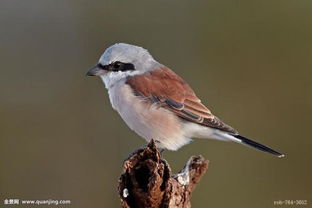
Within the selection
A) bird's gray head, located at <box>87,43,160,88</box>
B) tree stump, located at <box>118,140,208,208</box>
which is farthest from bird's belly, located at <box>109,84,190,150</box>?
tree stump, located at <box>118,140,208,208</box>

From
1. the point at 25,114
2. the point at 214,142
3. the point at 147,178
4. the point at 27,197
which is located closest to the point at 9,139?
the point at 25,114

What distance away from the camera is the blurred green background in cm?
556

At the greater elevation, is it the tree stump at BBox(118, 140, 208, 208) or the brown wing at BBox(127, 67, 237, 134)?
the brown wing at BBox(127, 67, 237, 134)

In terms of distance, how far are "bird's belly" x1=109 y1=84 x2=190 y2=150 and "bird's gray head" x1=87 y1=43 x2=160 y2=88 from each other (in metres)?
0.15

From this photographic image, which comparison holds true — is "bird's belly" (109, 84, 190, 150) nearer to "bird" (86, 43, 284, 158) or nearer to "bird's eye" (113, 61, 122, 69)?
"bird" (86, 43, 284, 158)

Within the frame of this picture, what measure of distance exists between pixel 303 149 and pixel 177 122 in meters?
2.23

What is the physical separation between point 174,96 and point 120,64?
1.46ft

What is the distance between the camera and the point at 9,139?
6016 millimetres

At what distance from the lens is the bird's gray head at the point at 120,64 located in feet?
13.4

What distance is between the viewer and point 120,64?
163 inches

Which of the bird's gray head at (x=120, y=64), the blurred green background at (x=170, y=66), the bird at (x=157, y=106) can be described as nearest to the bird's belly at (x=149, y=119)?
the bird at (x=157, y=106)

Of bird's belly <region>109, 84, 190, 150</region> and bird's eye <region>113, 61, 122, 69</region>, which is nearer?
bird's belly <region>109, 84, 190, 150</region>

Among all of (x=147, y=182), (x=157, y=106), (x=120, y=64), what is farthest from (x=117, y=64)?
(x=147, y=182)

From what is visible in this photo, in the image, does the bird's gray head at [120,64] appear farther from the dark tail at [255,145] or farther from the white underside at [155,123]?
the dark tail at [255,145]
